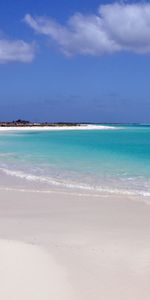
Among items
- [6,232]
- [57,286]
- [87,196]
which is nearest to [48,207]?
[87,196]

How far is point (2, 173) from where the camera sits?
14203 millimetres

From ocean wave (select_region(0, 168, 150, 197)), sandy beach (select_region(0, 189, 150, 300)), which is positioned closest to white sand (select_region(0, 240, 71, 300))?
sandy beach (select_region(0, 189, 150, 300))

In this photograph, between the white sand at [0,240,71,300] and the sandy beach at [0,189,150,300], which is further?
the sandy beach at [0,189,150,300]

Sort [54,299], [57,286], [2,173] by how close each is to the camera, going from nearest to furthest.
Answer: [54,299] < [57,286] < [2,173]

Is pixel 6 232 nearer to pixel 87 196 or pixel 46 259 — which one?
pixel 46 259

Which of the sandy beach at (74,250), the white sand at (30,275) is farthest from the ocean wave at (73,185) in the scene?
the white sand at (30,275)

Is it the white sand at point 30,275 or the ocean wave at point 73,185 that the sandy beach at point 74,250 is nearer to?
the white sand at point 30,275

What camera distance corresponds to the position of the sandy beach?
4184 millimetres

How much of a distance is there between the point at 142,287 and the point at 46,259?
125 cm

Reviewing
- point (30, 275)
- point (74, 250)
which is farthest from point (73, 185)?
point (30, 275)

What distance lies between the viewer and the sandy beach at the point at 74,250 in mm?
4184

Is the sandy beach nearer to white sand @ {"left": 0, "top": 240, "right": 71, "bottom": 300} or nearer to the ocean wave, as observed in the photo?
white sand @ {"left": 0, "top": 240, "right": 71, "bottom": 300}

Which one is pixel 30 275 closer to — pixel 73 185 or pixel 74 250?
pixel 74 250

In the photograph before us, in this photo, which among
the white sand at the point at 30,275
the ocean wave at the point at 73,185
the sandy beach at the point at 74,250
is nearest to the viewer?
the white sand at the point at 30,275
